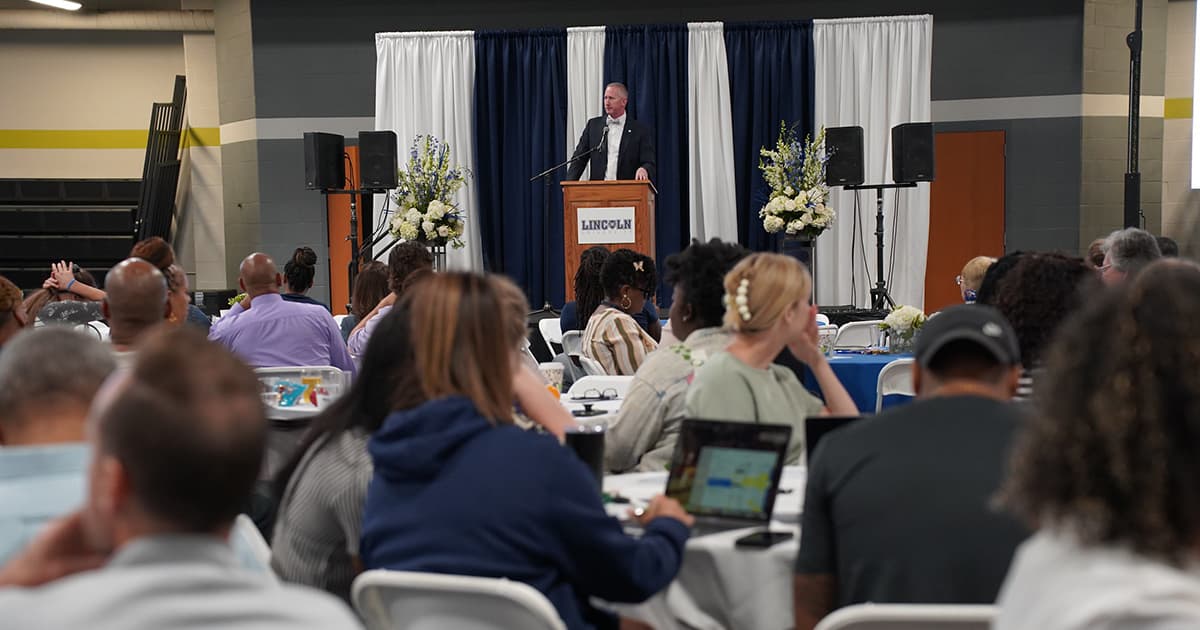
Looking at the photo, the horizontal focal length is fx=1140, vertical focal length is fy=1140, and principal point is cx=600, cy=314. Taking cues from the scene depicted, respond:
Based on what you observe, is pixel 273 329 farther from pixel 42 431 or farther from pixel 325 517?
pixel 42 431

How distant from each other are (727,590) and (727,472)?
24cm

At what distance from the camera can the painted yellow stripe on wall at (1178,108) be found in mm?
11258

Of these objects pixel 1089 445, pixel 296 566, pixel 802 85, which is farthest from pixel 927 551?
pixel 802 85

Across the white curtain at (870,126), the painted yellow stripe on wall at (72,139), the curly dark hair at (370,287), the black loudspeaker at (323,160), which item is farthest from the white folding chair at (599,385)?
the painted yellow stripe on wall at (72,139)

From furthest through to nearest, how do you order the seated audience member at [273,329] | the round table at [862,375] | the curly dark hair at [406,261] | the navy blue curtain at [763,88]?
A: the navy blue curtain at [763,88], the curly dark hair at [406,261], the round table at [862,375], the seated audience member at [273,329]

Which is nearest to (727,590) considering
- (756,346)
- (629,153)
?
(756,346)

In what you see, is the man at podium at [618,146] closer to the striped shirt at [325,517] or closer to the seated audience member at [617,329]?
the seated audience member at [617,329]

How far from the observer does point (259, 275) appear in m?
5.18

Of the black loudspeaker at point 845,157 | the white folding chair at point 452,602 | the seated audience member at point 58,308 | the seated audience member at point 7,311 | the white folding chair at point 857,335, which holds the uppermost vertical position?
the black loudspeaker at point 845,157

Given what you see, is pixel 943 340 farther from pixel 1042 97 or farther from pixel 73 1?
pixel 73 1

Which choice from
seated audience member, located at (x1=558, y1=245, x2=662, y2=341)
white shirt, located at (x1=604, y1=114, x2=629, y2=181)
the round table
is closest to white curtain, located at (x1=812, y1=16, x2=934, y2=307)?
white shirt, located at (x1=604, y1=114, x2=629, y2=181)

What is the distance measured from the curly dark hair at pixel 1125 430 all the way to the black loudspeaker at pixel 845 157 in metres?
8.09

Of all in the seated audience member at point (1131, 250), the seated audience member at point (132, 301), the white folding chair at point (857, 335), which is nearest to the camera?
the seated audience member at point (132, 301)

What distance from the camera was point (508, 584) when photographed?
1.83 meters
